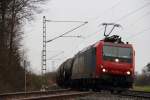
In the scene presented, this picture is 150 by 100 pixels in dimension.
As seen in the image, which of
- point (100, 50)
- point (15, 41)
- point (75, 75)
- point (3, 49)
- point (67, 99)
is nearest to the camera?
point (67, 99)

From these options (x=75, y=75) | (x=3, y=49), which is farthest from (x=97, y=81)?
(x=3, y=49)

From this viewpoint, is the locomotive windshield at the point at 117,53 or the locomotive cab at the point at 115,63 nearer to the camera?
the locomotive cab at the point at 115,63

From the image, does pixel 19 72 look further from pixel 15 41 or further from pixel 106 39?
pixel 106 39

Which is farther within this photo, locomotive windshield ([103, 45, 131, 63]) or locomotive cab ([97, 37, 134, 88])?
locomotive windshield ([103, 45, 131, 63])

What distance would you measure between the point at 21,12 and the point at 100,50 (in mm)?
14913

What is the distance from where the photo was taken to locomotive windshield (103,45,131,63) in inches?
1123

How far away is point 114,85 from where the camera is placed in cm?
2869

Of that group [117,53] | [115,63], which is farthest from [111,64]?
[117,53]

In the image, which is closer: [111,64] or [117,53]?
[111,64]

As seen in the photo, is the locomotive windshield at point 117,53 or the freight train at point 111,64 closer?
the freight train at point 111,64

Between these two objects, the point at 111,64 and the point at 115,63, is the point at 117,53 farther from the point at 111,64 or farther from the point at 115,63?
the point at 111,64

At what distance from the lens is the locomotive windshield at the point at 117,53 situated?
93.6ft

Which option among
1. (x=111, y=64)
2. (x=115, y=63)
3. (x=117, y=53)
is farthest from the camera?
(x=117, y=53)

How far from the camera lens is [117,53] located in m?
28.8
